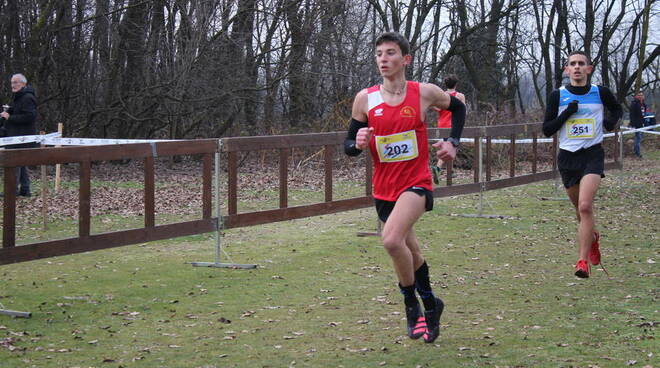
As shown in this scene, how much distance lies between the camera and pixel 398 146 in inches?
241

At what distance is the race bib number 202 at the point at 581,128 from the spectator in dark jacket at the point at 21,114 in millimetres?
10246

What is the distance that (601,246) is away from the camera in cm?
1109

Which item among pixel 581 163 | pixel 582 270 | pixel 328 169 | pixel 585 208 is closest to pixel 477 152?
pixel 328 169

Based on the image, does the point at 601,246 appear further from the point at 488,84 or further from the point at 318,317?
the point at 488,84

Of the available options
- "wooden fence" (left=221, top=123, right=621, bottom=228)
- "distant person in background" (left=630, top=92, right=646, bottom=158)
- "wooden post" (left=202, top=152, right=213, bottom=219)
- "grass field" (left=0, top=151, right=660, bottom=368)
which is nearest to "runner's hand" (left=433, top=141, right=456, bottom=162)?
"grass field" (left=0, top=151, right=660, bottom=368)

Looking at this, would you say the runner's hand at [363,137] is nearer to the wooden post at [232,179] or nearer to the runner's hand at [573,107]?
the runner's hand at [573,107]

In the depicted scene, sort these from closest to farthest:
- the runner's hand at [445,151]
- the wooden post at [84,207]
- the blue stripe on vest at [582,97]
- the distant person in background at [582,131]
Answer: the runner's hand at [445,151] → the wooden post at [84,207] → the distant person in background at [582,131] → the blue stripe on vest at [582,97]

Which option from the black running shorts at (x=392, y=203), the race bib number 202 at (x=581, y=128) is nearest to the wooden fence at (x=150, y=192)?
the black running shorts at (x=392, y=203)

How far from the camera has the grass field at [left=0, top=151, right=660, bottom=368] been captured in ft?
19.3

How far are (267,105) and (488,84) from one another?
15.7m

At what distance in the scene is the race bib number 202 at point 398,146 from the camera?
611cm

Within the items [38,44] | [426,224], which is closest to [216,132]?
[38,44]

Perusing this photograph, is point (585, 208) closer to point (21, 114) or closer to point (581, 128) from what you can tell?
point (581, 128)

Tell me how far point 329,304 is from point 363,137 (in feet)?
7.20
